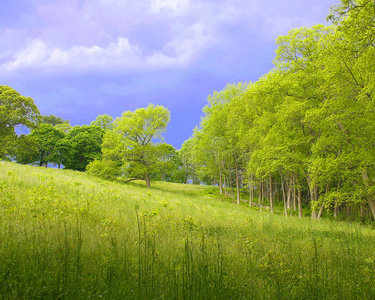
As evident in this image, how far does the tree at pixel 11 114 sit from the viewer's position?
30328 millimetres

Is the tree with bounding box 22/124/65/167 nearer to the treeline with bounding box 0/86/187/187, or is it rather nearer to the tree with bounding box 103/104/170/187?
the treeline with bounding box 0/86/187/187

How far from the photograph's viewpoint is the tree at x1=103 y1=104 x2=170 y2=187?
1351 inches

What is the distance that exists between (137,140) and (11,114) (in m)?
17.2

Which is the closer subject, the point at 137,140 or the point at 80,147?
the point at 137,140

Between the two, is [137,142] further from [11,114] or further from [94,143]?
[11,114]

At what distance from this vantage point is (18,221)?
577 centimetres

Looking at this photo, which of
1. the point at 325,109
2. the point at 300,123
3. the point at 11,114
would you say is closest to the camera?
the point at 325,109

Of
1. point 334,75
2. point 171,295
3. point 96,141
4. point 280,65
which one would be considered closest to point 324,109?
point 334,75

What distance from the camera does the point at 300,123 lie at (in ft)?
59.0

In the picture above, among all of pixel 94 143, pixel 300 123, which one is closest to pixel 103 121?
pixel 94 143

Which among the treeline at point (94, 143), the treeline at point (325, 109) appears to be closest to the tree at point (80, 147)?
the treeline at point (94, 143)

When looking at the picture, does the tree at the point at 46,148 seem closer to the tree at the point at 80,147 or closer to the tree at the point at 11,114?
the tree at the point at 80,147

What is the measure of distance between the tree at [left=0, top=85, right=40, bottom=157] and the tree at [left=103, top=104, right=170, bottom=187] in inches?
445

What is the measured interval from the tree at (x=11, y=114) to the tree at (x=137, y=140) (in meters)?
11.3
